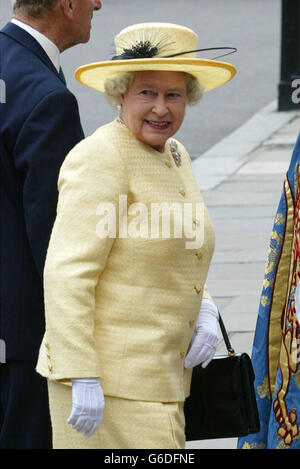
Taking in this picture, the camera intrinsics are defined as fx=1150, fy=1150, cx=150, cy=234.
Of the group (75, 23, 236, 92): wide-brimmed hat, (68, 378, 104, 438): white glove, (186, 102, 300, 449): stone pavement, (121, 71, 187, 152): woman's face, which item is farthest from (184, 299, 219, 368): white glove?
(186, 102, 300, 449): stone pavement

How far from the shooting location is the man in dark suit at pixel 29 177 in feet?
9.87

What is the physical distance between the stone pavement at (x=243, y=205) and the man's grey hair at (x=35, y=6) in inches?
78.4

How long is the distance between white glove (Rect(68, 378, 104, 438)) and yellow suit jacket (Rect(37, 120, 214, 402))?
0.03m

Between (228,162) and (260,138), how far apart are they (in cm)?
110

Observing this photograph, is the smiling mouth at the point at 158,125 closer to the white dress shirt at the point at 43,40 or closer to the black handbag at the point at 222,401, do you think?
the white dress shirt at the point at 43,40

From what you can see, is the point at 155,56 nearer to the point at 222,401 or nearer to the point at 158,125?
the point at 158,125

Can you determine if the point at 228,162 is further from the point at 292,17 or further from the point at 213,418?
the point at 213,418

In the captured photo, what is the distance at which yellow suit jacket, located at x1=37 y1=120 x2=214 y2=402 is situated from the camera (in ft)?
9.00

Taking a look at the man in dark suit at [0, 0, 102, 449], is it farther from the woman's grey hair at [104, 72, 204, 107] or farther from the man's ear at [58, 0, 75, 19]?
the woman's grey hair at [104, 72, 204, 107]

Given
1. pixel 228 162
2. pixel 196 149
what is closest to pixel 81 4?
pixel 228 162

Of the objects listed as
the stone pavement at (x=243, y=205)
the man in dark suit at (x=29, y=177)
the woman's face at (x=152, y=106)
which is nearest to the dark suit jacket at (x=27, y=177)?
the man in dark suit at (x=29, y=177)

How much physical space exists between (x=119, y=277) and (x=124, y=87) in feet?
1.62

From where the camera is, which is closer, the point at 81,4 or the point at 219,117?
the point at 81,4

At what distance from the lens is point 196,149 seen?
35.6 ft
